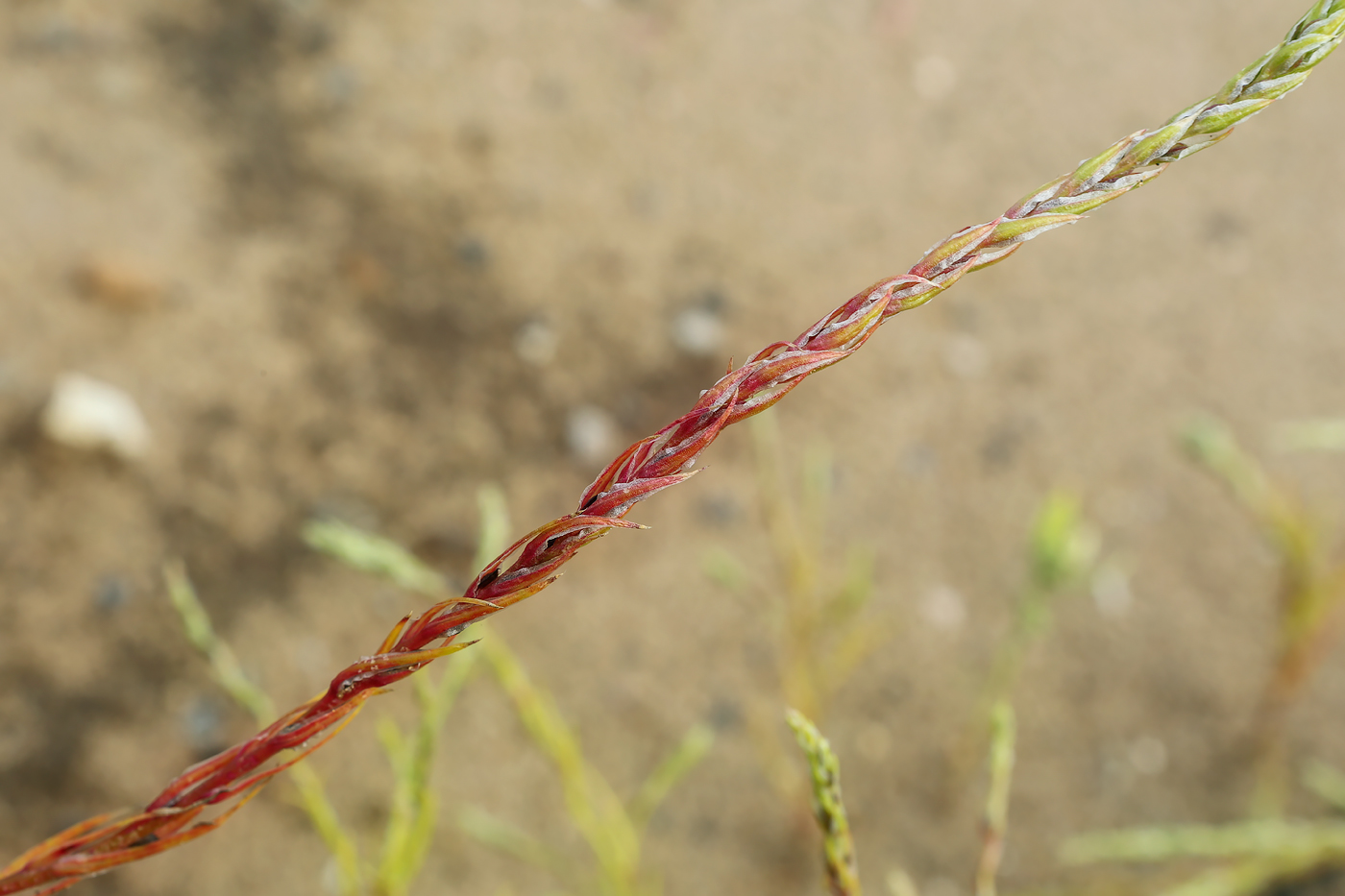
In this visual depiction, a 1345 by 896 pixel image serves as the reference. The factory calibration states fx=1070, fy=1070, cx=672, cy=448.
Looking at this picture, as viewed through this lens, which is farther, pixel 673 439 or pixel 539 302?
pixel 539 302

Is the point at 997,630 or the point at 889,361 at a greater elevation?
the point at 889,361

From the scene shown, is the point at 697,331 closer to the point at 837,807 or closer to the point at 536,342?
the point at 536,342

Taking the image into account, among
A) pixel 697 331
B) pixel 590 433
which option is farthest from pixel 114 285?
pixel 697 331

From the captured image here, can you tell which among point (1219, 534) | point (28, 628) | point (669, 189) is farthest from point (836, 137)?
point (28, 628)

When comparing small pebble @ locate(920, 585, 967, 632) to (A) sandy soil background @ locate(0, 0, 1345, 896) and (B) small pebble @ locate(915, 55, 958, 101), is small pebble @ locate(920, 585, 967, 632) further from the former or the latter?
(B) small pebble @ locate(915, 55, 958, 101)

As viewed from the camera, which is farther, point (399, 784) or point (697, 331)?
point (697, 331)

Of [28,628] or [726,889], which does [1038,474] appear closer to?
[726,889]
